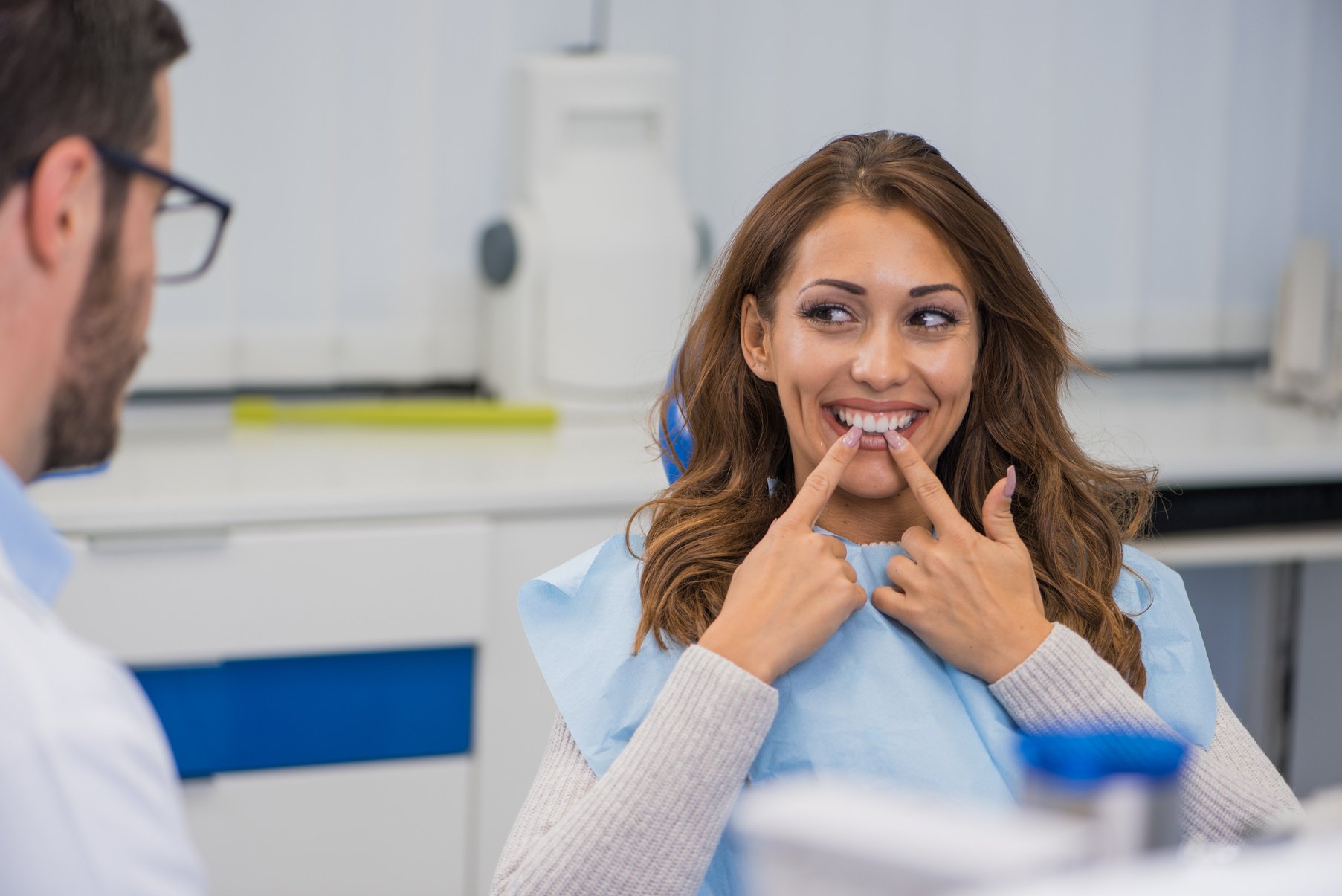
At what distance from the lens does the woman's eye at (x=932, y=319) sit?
1.35 meters

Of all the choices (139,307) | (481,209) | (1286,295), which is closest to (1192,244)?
(1286,295)

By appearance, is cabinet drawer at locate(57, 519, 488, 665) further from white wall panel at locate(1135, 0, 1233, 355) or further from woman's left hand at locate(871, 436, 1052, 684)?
white wall panel at locate(1135, 0, 1233, 355)

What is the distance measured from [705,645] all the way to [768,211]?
0.44 metres

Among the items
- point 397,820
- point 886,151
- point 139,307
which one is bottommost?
point 397,820

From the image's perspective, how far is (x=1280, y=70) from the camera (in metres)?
2.92

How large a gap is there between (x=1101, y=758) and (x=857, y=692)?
2.42 feet

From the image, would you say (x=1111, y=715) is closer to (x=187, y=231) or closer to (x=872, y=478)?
(x=872, y=478)

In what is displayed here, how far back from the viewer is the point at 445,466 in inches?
84.7

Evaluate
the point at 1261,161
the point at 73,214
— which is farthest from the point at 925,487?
the point at 1261,161

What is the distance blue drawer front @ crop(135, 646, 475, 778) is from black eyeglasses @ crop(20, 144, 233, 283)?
1090mm

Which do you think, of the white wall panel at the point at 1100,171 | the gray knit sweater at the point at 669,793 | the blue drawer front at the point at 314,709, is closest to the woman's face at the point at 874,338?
the gray knit sweater at the point at 669,793

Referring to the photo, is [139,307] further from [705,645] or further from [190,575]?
[190,575]

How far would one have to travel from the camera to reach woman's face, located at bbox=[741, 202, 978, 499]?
133 centimetres

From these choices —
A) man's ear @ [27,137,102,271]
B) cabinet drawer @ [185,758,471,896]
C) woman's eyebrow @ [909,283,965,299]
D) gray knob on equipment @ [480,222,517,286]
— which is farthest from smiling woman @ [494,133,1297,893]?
gray knob on equipment @ [480,222,517,286]
